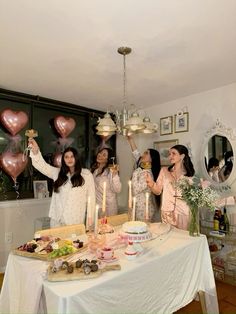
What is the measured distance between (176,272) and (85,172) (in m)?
1.40

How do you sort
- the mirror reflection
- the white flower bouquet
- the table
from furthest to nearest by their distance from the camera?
the mirror reflection → the white flower bouquet → the table

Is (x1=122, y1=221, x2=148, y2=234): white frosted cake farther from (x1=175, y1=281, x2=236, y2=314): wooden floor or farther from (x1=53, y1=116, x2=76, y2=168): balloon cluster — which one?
(x1=53, y1=116, x2=76, y2=168): balloon cluster

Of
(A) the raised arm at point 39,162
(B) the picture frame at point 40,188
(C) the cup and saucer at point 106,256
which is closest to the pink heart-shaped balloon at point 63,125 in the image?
(B) the picture frame at point 40,188

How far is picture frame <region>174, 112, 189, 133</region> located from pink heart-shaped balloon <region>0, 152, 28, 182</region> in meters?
2.17

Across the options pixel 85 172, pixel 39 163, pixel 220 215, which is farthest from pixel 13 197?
pixel 220 215

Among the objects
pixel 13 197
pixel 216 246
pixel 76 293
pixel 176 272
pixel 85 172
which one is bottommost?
pixel 216 246

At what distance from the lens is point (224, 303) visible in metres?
2.26

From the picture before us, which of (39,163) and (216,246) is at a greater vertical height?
(39,163)

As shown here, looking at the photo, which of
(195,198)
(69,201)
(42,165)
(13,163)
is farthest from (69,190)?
(195,198)

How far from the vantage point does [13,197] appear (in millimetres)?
3145

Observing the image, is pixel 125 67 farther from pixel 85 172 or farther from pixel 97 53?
pixel 85 172

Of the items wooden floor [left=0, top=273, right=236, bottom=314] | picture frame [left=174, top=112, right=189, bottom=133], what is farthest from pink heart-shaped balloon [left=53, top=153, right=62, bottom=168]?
wooden floor [left=0, top=273, right=236, bottom=314]

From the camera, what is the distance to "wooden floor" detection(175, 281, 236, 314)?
2140 mm

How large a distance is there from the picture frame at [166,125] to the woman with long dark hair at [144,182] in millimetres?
345
